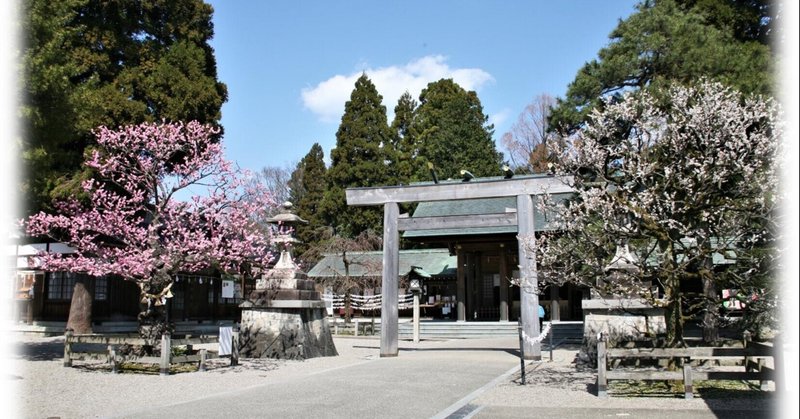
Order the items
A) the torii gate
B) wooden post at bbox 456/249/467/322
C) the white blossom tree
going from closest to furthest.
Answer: the white blossom tree, the torii gate, wooden post at bbox 456/249/467/322

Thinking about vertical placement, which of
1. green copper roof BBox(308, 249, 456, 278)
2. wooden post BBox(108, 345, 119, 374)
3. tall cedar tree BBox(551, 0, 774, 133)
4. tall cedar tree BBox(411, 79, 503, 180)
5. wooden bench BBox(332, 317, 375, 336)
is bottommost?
wooden bench BBox(332, 317, 375, 336)

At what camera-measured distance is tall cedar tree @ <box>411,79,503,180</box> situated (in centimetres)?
4041

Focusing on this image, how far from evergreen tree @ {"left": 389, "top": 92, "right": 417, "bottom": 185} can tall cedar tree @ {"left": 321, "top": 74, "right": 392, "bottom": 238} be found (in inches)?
35.3

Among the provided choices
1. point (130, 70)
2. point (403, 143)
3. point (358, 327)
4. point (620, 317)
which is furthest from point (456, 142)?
point (620, 317)

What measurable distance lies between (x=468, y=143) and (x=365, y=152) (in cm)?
680

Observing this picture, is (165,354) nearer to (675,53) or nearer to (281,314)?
(281,314)

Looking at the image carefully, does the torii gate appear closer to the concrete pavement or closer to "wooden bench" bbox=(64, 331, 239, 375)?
the concrete pavement

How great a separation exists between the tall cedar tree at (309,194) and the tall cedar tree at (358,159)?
171cm

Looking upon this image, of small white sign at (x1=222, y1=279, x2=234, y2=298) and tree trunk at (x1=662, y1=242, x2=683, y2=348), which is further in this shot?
small white sign at (x1=222, y1=279, x2=234, y2=298)

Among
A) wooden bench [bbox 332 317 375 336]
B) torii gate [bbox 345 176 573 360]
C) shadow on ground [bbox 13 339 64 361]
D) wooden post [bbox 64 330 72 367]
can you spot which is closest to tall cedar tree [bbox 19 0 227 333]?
shadow on ground [bbox 13 339 64 361]

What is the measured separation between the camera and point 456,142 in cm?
4084

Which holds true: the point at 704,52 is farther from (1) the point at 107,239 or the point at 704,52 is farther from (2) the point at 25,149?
(1) the point at 107,239

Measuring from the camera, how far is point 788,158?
8352mm

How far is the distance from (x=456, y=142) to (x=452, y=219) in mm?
24820
